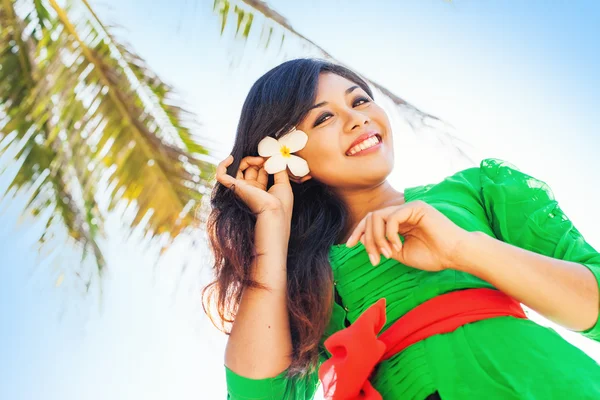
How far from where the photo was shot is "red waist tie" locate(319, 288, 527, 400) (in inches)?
62.3

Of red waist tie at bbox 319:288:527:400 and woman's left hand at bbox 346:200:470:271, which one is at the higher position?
woman's left hand at bbox 346:200:470:271

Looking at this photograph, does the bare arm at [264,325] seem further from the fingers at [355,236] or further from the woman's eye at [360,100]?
the woman's eye at [360,100]

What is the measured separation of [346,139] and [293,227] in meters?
0.41

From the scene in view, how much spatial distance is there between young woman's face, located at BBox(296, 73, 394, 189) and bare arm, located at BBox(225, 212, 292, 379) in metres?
0.35

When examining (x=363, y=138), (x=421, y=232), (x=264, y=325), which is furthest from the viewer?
(x=363, y=138)

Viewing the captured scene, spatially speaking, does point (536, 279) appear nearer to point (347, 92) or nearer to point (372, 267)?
point (372, 267)

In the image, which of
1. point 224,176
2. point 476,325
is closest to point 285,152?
point 224,176

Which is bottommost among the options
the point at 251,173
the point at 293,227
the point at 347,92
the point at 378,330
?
the point at 293,227

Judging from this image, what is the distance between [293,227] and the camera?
232 centimetres

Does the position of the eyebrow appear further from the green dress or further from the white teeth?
the green dress

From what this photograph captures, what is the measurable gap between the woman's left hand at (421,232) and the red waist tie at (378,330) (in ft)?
0.46

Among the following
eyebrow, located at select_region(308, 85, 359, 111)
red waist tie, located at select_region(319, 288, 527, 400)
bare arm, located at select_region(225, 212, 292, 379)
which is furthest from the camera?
eyebrow, located at select_region(308, 85, 359, 111)

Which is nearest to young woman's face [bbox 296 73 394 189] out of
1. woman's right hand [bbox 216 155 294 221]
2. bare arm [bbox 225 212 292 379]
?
woman's right hand [bbox 216 155 294 221]

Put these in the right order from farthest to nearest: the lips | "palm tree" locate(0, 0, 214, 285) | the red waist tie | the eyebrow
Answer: "palm tree" locate(0, 0, 214, 285), the eyebrow, the lips, the red waist tie
